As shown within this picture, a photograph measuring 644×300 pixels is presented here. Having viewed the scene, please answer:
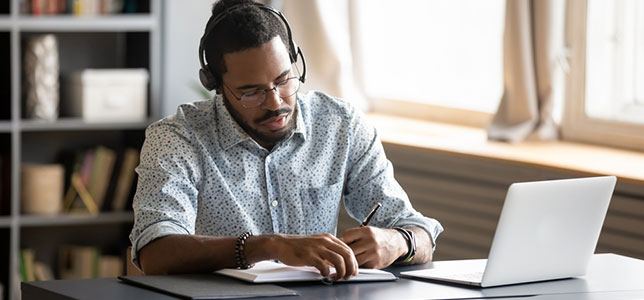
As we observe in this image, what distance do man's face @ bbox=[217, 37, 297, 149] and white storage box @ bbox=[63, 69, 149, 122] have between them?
5.62 ft

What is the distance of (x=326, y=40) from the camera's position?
4152 millimetres

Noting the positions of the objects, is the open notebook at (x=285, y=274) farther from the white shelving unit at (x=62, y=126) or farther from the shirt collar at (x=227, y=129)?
the white shelving unit at (x=62, y=126)

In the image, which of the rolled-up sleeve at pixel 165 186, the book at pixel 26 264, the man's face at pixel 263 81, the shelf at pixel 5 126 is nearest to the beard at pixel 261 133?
the man's face at pixel 263 81

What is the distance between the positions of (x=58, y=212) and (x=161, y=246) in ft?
6.78

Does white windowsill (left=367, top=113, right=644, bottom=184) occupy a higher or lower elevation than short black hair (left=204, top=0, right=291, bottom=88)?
lower

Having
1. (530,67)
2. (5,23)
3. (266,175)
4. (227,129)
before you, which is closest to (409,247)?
(266,175)

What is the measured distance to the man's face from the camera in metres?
2.23

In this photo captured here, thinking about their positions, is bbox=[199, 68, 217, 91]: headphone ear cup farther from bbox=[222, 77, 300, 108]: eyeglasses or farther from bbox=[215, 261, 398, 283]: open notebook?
bbox=[215, 261, 398, 283]: open notebook

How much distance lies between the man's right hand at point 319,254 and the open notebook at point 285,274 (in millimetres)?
24

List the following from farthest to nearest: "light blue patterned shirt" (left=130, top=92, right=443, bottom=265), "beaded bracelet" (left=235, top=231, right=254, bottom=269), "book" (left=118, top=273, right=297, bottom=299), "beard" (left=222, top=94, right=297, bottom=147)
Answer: "beard" (left=222, top=94, right=297, bottom=147) < "light blue patterned shirt" (left=130, top=92, right=443, bottom=265) < "beaded bracelet" (left=235, top=231, right=254, bottom=269) < "book" (left=118, top=273, right=297, bottom=299)

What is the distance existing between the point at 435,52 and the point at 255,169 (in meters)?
1.88

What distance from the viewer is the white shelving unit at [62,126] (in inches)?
151

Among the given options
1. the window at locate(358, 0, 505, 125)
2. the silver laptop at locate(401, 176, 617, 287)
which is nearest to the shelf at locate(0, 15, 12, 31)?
the window at locate(358, 0, 505, 125)

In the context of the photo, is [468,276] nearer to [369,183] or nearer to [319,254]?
[319,254]
